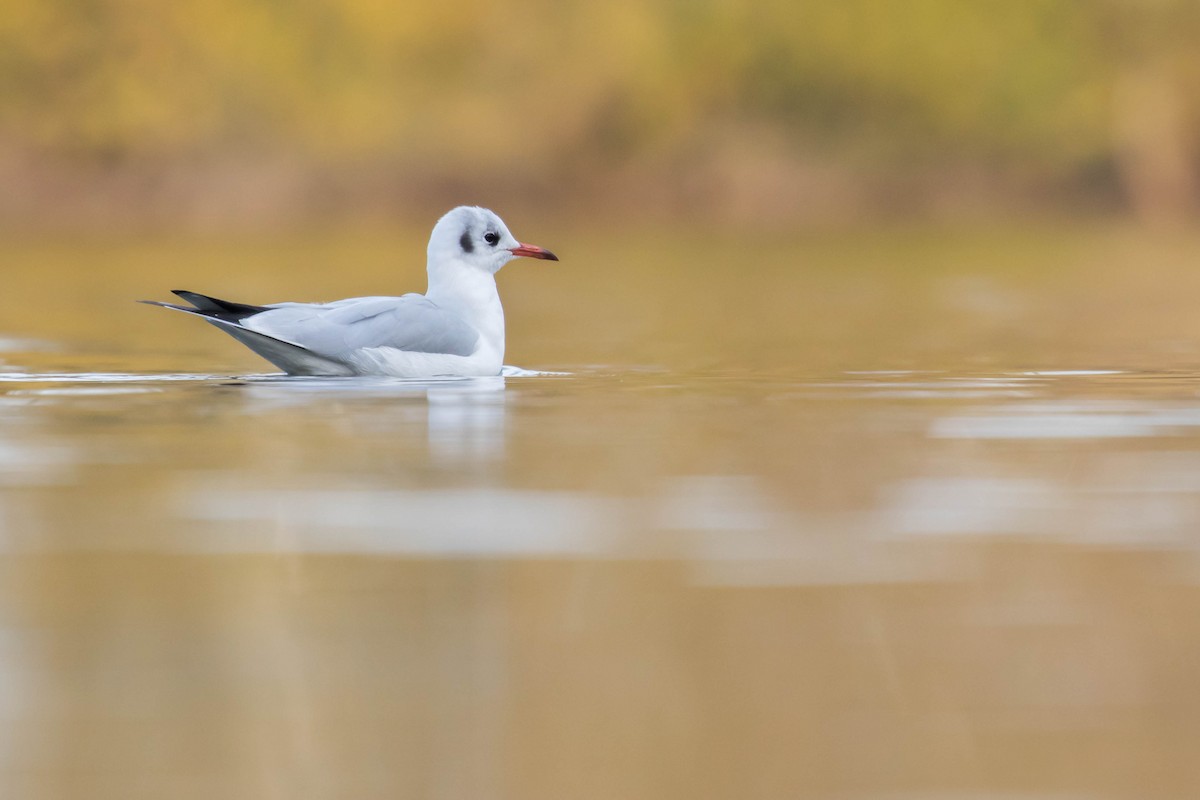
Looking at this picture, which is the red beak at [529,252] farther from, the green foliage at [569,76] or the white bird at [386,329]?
the green foliage at [569,76]

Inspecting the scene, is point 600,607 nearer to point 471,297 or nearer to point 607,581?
point 607,581

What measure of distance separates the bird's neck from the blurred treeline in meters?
30.4

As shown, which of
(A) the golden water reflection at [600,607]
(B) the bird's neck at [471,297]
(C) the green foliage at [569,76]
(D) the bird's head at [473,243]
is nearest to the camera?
(A) the golden water reflection at [600,607]

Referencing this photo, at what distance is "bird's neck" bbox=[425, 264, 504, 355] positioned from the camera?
10.1 metres

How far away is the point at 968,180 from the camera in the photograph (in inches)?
1817

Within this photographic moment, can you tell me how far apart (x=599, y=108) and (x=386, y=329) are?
34879mm

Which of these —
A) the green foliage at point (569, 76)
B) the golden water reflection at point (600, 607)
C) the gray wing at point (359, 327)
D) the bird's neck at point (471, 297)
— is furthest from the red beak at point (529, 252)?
the green foliage at point (569, 76)

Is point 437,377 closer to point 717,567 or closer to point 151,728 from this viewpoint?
point 717,567

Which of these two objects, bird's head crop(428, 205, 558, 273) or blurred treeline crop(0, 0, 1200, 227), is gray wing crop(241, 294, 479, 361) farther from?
blurred treeline crop(0, 0, 1200, 227)

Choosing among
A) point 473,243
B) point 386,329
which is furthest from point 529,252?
point 386,329

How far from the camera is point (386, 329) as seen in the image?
9711 millimetres

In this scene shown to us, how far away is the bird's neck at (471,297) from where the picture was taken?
10.1 meters

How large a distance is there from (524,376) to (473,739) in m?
6.55

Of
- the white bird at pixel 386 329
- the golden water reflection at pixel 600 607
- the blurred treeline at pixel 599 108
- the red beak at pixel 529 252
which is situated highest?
the blurred treeline at pixel 599 108
